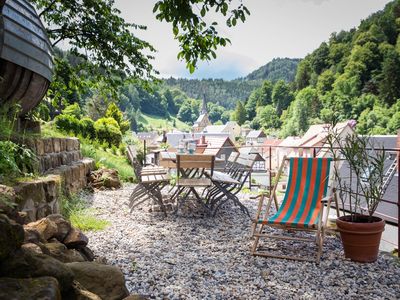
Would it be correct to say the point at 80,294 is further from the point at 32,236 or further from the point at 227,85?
the point at 227,85

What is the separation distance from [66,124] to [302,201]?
8.21 meters

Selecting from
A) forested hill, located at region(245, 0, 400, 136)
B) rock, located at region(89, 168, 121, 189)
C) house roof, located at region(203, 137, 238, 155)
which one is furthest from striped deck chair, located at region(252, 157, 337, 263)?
forested hill, located at region(245, 0, 400, 136)

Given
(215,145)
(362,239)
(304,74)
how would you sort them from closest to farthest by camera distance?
(362,239)
(215,145)
(304,74)

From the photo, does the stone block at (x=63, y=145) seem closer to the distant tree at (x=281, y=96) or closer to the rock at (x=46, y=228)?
the rock at (x=46, y=228)

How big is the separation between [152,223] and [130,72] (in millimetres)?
4199

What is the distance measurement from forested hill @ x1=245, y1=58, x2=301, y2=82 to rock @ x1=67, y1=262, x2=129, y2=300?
6123 inches

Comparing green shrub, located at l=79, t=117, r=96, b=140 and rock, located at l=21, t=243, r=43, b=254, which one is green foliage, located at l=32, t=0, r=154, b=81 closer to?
green shrub, located at l=79, t=117, r=96, b=140

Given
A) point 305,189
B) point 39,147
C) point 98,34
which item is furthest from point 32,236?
point 98,34

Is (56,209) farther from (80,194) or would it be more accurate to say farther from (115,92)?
(115,92)

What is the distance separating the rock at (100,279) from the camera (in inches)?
79.3

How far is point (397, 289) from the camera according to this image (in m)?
2.89

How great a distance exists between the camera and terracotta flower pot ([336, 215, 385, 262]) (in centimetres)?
345

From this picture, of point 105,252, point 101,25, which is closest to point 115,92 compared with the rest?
point 101,25

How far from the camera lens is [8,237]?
151 centimetres
